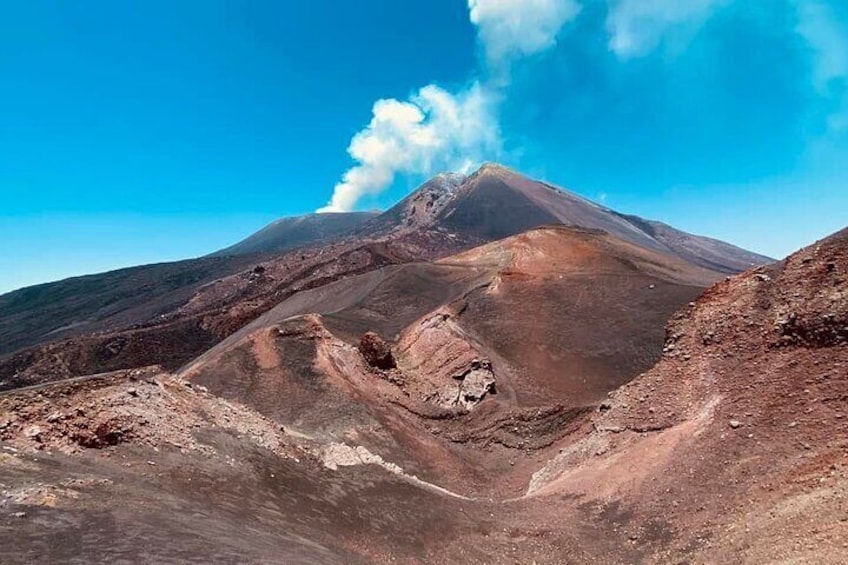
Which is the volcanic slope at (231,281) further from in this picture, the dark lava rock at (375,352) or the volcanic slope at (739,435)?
the volcanic slope at (739,435)

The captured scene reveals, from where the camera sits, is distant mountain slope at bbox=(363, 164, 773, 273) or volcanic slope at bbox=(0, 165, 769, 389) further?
distant mountain slope at bbox=(363, 164, 773, 273)

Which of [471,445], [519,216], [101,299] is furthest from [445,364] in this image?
[519,216]

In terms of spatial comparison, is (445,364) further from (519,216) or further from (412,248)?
(519,216)

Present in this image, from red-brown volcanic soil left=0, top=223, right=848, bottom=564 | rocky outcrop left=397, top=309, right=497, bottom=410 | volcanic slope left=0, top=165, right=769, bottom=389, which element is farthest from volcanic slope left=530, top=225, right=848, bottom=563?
volcanic slope left=0, top=165, right=769, bottom=389

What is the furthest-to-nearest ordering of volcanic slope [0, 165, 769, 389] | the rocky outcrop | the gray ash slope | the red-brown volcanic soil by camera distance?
the gray ash slope
volcanic slope [0, 165, 769, 389]
the rocky outcrop
the red-brown volcanic soil

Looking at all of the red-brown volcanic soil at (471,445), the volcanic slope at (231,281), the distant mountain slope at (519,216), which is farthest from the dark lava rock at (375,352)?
the distant mountain slope at (519,216)

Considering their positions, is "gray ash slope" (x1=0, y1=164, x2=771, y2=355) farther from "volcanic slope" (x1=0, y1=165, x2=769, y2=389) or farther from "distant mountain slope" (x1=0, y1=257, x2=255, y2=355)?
"volcanic slope" (x1=0, y1=165, x2=769, y2=389)

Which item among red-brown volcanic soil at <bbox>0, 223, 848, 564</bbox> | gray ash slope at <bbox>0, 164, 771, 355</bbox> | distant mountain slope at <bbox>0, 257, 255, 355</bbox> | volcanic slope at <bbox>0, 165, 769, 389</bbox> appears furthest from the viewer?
gray ash slope at <bbox>0, 164, 771, 355</bbox>

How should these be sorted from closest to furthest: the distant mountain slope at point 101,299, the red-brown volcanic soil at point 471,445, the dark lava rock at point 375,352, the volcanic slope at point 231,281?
1. the red-brown volcanic soil at point 471,445
2. the dark lava rock at point 375,352
3. the volcanic slope at point 231,281
4. the distant mountain slope at point 101,299
